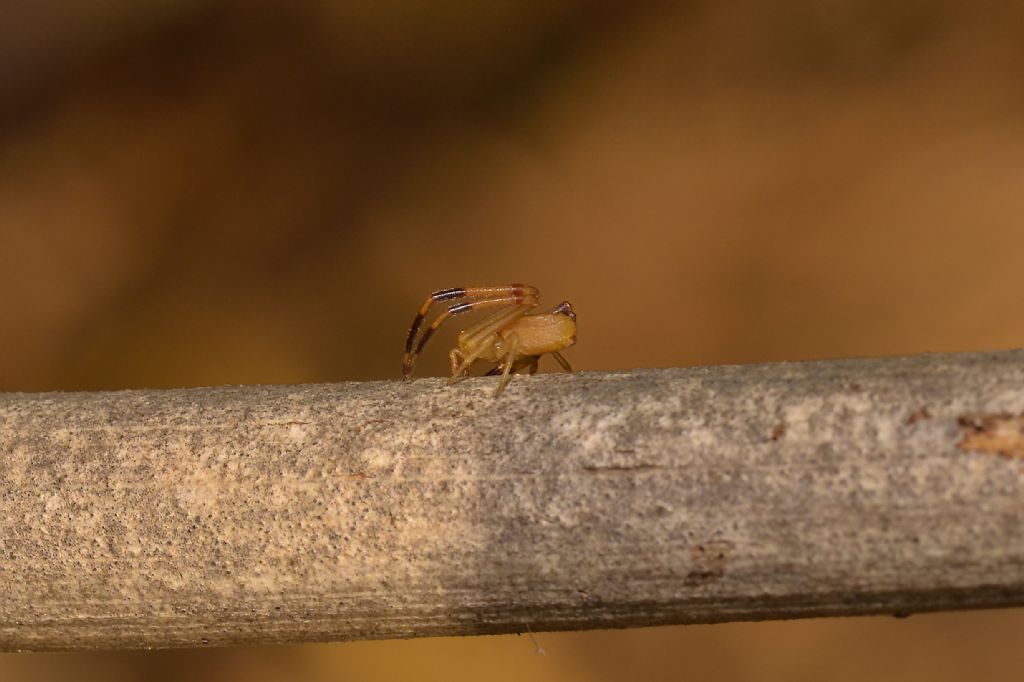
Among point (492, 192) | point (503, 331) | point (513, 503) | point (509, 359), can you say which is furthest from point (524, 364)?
point (492, 192)

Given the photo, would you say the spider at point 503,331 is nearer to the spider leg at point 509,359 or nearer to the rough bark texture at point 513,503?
the spider leg at point 509,359

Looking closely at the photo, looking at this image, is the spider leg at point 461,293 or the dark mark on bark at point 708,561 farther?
the spider leg at point 461,293

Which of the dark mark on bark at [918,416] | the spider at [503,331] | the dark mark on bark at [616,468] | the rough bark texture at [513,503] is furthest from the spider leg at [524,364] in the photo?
the dark mark on bark at [918,416]

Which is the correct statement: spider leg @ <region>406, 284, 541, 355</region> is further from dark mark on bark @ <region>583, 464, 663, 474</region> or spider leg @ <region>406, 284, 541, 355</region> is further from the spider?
dark mark on bark @ <region>583, 464, 663, 474</region>

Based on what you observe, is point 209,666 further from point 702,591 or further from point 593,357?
point 702,591

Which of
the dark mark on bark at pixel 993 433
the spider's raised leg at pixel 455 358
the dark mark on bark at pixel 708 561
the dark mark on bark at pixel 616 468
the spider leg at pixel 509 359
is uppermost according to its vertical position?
the dark mark on bark at pixel 993 433

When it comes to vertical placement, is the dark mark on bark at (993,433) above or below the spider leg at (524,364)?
above
